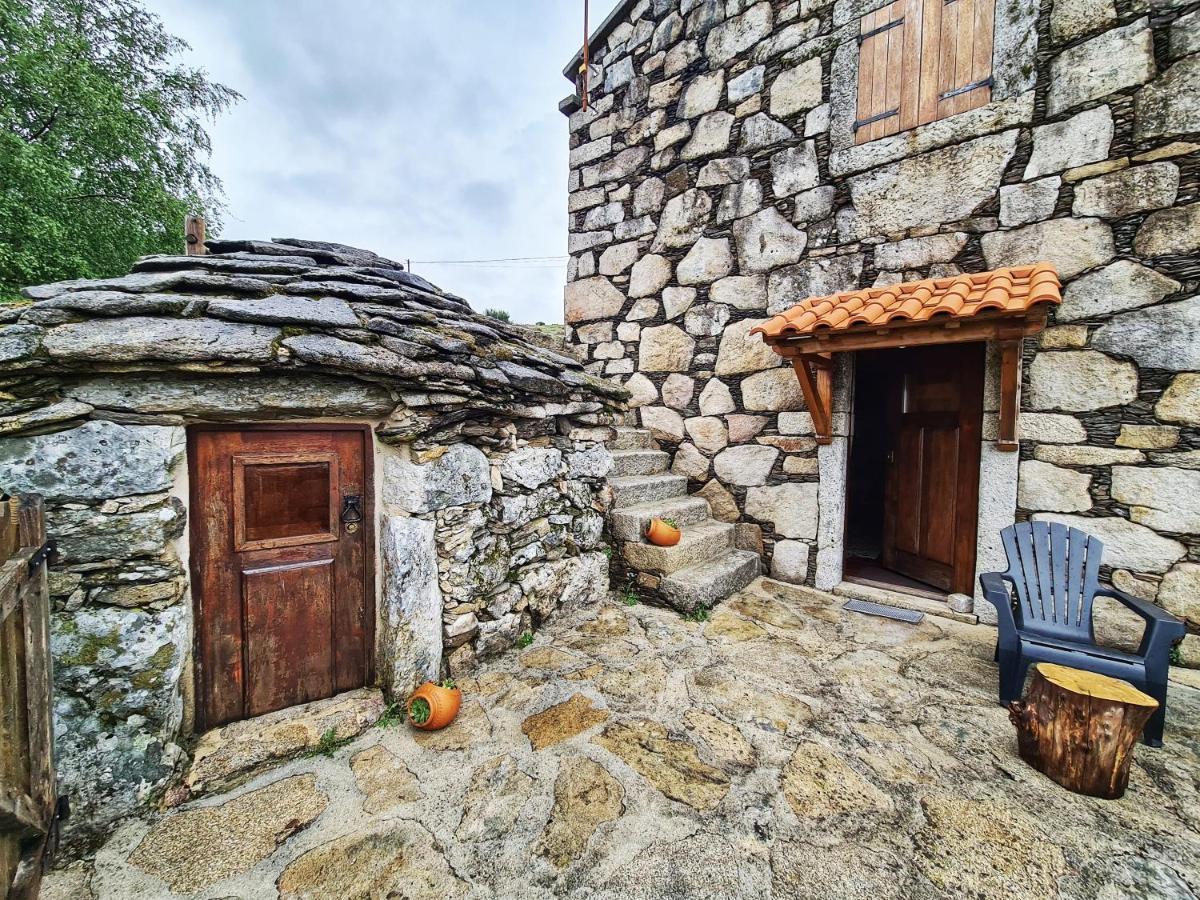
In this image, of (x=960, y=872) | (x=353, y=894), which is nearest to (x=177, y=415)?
(x=353, y=894)

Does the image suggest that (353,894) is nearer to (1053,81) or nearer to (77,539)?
(77,539)

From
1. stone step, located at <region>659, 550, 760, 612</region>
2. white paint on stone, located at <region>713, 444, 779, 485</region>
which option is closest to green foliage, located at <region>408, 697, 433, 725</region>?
stone step, located at <region>659, 550, 760, 612</region>

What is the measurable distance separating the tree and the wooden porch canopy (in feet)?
27.2

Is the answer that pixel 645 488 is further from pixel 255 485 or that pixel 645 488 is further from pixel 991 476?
pixel 255 485

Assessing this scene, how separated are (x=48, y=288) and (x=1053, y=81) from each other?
4.88m

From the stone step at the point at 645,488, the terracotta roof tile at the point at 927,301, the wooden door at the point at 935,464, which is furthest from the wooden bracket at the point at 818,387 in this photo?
the stone step at the point at 645,488

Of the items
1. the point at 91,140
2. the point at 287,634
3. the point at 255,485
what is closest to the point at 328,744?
the point at 287,634

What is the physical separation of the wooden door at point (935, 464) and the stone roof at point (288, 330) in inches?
102

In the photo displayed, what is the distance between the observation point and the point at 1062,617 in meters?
2.21

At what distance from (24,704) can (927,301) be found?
394cm

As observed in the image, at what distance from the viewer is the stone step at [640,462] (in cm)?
378

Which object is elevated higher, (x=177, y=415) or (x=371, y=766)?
(x=177, y=415)

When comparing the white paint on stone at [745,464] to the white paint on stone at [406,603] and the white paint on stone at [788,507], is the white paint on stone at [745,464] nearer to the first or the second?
the white paint on stone at [788,507]

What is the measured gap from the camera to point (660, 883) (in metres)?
1.31
